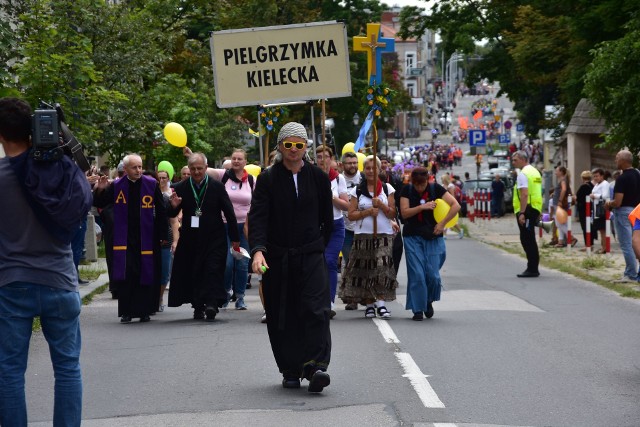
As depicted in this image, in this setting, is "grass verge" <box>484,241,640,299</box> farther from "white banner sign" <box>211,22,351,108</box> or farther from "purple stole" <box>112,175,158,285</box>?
"purple stole" <box>112,175,158,285</box>

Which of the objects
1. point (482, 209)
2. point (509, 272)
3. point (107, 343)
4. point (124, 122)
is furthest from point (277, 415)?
point (482, 209)

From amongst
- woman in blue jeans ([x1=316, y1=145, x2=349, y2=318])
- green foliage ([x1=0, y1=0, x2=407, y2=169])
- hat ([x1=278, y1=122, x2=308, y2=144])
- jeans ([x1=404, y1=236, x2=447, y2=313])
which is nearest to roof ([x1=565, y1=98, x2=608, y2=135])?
green foliage ([x1=0, y1=0, x2=407, y2=169])

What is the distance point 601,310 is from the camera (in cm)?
1485

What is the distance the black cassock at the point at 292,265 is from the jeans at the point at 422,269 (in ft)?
14.0

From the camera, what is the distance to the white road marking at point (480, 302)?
14844 millimetres

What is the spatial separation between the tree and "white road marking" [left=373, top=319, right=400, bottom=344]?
12.5m

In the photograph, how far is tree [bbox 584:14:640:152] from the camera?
24.4 metres

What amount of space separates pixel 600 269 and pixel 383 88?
6.90 metres

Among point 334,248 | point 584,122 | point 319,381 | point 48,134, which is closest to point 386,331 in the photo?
point 334,248

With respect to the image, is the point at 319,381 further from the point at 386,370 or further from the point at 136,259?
the point at 136,259

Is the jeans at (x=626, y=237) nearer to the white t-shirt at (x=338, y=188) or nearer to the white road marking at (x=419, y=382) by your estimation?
the white t-shirt at (x=338, y=188)

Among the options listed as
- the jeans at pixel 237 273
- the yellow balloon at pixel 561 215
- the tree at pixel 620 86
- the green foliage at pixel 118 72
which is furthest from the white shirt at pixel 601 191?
the jeans at pixel 237 273

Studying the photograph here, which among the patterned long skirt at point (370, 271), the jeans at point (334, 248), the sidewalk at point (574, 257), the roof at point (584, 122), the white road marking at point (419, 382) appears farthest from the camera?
the roof at point (584, 122)

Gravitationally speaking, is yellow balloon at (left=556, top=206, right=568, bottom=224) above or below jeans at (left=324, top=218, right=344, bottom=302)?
below
